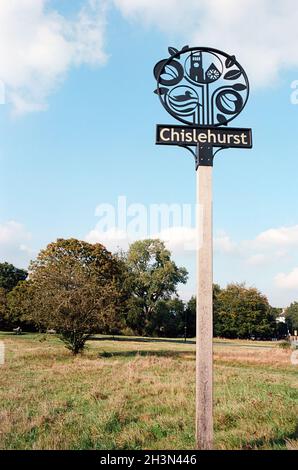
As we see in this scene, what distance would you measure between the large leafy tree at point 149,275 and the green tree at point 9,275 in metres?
20.9

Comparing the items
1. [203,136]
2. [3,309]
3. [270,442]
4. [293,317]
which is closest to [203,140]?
[203,136]

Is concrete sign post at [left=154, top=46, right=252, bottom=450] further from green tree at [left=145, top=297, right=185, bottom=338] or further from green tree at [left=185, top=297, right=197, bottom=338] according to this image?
green tree at [left=185, top=297, right=197, bottom=338]

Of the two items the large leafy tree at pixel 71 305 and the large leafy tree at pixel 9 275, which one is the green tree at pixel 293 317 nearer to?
the large leafy tree at pixel 9 275

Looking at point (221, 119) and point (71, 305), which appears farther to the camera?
point (71, 305)

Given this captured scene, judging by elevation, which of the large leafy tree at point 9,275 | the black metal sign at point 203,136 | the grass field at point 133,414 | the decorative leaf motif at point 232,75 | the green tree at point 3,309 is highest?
the large leafy tree at point 9,275

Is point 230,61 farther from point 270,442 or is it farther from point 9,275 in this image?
point 9,275

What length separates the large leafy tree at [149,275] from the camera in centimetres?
5819

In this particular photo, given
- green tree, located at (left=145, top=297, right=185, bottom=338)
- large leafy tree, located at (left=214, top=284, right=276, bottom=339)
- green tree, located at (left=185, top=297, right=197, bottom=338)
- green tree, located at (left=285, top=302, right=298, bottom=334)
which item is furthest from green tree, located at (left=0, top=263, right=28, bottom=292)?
green tree, located at (left=285, top=302, right=298, bottom=334)

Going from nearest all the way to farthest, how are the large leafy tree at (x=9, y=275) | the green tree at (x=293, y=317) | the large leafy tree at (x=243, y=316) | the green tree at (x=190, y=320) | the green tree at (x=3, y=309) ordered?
1. the green tree at (x=3, y=309)
2. the green tree at (x=190, y=320)
3. the large leafy tree at (x=9, y=275)
4. the large leafy tree at (x=243, y=316)
5. the green tree at (x=293, y=317)

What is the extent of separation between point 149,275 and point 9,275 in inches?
1002

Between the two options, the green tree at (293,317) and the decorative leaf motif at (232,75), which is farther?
the green tree at (293,317)

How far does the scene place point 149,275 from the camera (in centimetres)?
5825

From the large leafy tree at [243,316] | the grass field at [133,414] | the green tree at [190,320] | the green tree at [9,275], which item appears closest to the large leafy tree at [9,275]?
the green tree at [9,275]
